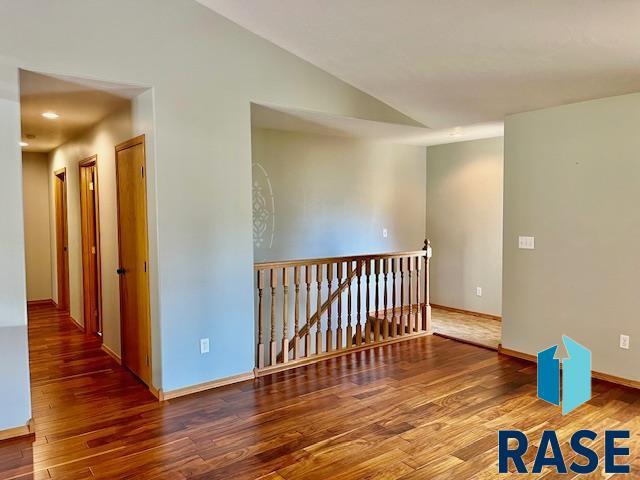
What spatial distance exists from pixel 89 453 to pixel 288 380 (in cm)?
160

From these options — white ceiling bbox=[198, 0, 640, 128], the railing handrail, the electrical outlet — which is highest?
white ceiling bbox=[198, 0, 640, 128]

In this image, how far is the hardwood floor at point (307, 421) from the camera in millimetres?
2602

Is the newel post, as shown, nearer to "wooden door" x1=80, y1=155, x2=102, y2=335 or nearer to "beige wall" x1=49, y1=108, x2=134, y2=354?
"beige wall" x1=49, y1=108, x2=134, y2=354

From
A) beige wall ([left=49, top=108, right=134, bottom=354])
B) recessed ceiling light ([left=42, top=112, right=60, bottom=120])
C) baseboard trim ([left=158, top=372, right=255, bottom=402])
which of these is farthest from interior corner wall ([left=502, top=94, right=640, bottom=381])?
recessed ceiling light ([left=42, top=112, right=60, bottom=120])

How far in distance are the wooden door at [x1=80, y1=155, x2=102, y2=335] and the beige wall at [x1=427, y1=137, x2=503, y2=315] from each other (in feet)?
14.6

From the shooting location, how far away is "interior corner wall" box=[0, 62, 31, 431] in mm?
2914

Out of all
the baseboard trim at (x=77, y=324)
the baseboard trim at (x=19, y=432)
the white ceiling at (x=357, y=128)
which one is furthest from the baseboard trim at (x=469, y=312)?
the baseboard trim at (x=19, y=432)

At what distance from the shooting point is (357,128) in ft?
16.9

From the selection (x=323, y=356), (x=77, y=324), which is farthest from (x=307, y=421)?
(x=77, y=324)

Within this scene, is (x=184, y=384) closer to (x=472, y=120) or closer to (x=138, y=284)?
(x=138, y=284)

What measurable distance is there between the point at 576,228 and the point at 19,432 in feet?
14.4

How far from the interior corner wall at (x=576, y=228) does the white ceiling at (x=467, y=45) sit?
0.24 metres

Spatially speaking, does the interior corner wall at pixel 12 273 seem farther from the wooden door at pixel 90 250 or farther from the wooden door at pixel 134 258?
the wooden door at pixel 90 250

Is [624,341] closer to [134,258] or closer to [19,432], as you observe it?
[134,258]
